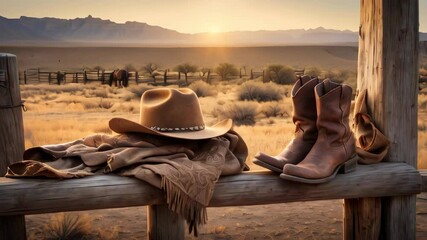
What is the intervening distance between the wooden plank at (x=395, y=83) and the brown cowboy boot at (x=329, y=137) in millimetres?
446

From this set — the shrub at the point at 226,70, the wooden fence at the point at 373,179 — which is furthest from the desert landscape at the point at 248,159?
the shrub at the point at 226,70

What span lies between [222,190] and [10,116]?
138 centimetres

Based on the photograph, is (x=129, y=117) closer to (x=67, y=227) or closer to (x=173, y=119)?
(x=67, y=227)

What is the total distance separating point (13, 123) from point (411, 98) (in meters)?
2.44

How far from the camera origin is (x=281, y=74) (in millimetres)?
23484

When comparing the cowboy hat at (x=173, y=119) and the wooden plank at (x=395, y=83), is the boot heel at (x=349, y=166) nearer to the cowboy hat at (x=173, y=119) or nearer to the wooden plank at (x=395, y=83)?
the wooden plank at (x=395, y=83)

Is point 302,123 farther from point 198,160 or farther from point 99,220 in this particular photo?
point 99,220

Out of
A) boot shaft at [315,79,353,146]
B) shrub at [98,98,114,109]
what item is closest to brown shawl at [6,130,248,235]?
boot shaft at [315,79,353,146]

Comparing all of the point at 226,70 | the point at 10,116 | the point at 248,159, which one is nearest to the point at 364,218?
the point at 10,116

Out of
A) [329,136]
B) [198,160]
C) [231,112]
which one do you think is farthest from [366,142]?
[231,112]

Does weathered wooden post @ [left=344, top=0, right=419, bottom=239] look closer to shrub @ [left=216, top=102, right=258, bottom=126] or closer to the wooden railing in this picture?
the wooden railing

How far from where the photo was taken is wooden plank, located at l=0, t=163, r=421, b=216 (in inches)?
115

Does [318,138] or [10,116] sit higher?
[10,116]

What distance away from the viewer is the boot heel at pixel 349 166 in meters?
3.35
